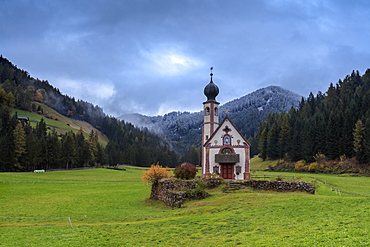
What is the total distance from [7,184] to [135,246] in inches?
1831

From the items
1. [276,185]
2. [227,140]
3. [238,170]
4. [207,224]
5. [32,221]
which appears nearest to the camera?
[207,224]

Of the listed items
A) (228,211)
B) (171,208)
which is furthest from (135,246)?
(171,208)

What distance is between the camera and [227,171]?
165ft

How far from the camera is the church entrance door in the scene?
164ft

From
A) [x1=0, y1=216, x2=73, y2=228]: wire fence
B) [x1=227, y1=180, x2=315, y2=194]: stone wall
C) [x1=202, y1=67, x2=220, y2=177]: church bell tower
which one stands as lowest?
[x1=0, y1=216, x2=73, y2=228]: wire fence

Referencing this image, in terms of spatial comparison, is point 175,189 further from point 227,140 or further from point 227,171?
point 227,140

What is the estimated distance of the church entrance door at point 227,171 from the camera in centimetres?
5000

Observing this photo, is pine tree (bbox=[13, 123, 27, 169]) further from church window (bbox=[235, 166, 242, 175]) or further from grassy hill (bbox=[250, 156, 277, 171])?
grassy hill (bbox=[250, 156, 277, 171])

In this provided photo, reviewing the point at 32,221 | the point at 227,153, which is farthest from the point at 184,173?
the point at 32,221

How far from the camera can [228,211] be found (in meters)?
26.7

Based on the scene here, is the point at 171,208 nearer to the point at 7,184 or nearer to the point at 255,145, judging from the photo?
the point at 7,184

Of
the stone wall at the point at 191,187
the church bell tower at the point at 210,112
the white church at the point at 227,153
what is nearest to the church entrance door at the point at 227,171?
the white church at the point at 227,153

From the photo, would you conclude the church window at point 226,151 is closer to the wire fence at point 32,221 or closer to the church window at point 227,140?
the church window at point 227,140

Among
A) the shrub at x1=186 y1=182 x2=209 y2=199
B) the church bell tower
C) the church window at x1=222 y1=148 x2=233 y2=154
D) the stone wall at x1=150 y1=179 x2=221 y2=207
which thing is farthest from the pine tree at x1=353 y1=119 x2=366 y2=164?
the shrub at x1=186 y1=182 x2=209 y2=199
